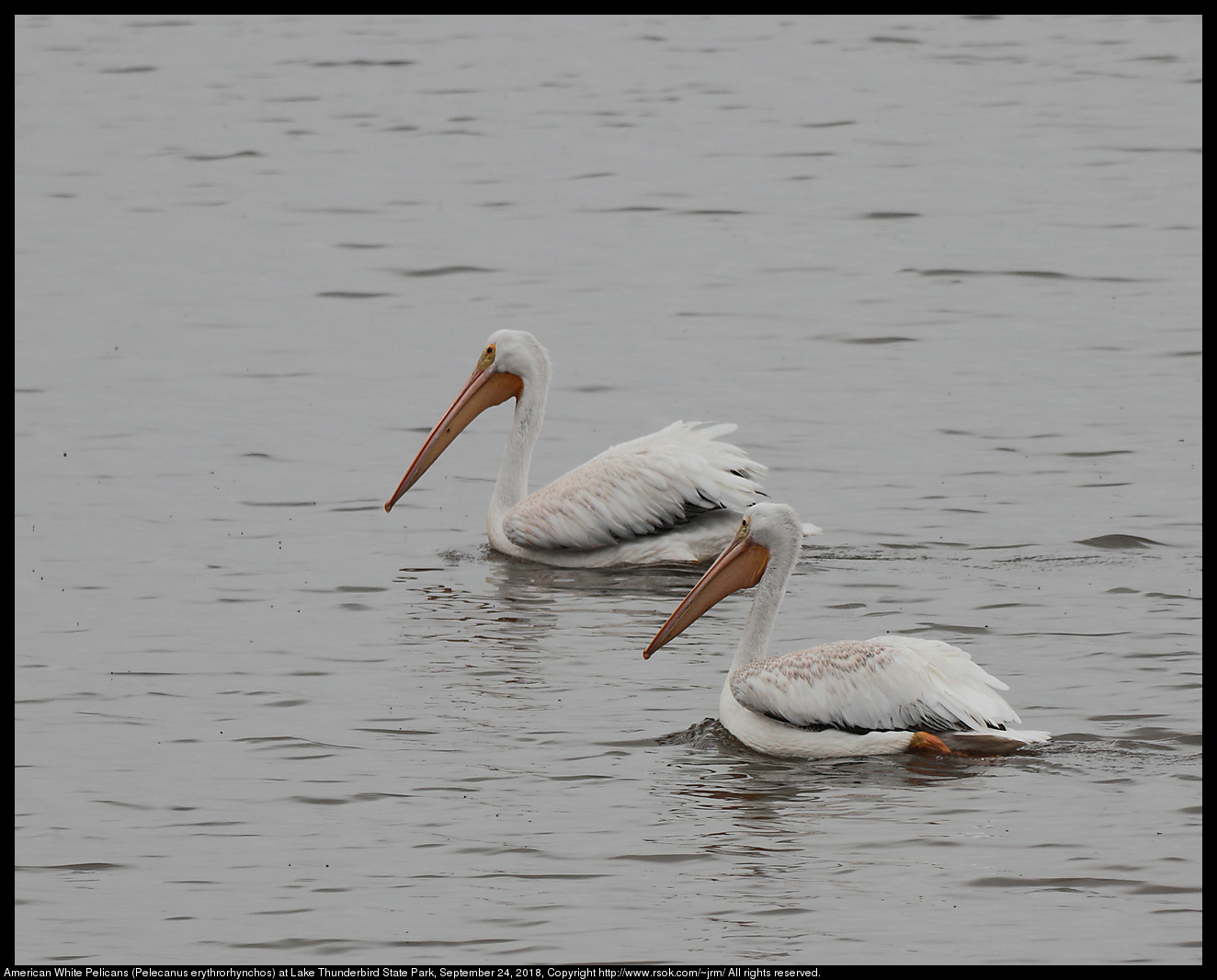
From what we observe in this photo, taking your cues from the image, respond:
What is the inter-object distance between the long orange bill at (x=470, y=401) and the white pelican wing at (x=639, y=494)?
2.79ft

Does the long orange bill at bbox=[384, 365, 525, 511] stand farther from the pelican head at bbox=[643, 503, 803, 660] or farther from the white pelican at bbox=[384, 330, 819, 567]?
the pelican head at bbox=[643, 503, 803, 660]

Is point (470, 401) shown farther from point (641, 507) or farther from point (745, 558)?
point (745, 558)

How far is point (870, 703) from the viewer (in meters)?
7.24

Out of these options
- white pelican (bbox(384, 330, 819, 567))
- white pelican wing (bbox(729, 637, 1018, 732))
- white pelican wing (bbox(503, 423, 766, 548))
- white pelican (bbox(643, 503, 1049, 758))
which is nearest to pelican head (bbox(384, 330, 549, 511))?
white pelican (bbox(384, 330, 819, 567))

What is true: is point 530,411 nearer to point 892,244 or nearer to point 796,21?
point 892,244

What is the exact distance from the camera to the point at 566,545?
10.3 metres

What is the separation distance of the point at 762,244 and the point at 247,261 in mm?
3731

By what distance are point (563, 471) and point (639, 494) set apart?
1.67 metres

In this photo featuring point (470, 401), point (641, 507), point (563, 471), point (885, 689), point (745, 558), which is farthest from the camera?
point (563, 471)

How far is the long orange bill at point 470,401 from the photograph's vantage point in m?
11.0

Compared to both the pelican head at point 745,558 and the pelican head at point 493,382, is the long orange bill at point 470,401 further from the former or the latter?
the pelican head at point 745,558

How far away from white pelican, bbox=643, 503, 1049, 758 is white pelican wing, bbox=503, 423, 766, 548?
→ 98.0 inches

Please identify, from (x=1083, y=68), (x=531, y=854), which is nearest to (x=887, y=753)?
(x=531, y=854)

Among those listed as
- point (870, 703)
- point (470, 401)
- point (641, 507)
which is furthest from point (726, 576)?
point (470, 401)
